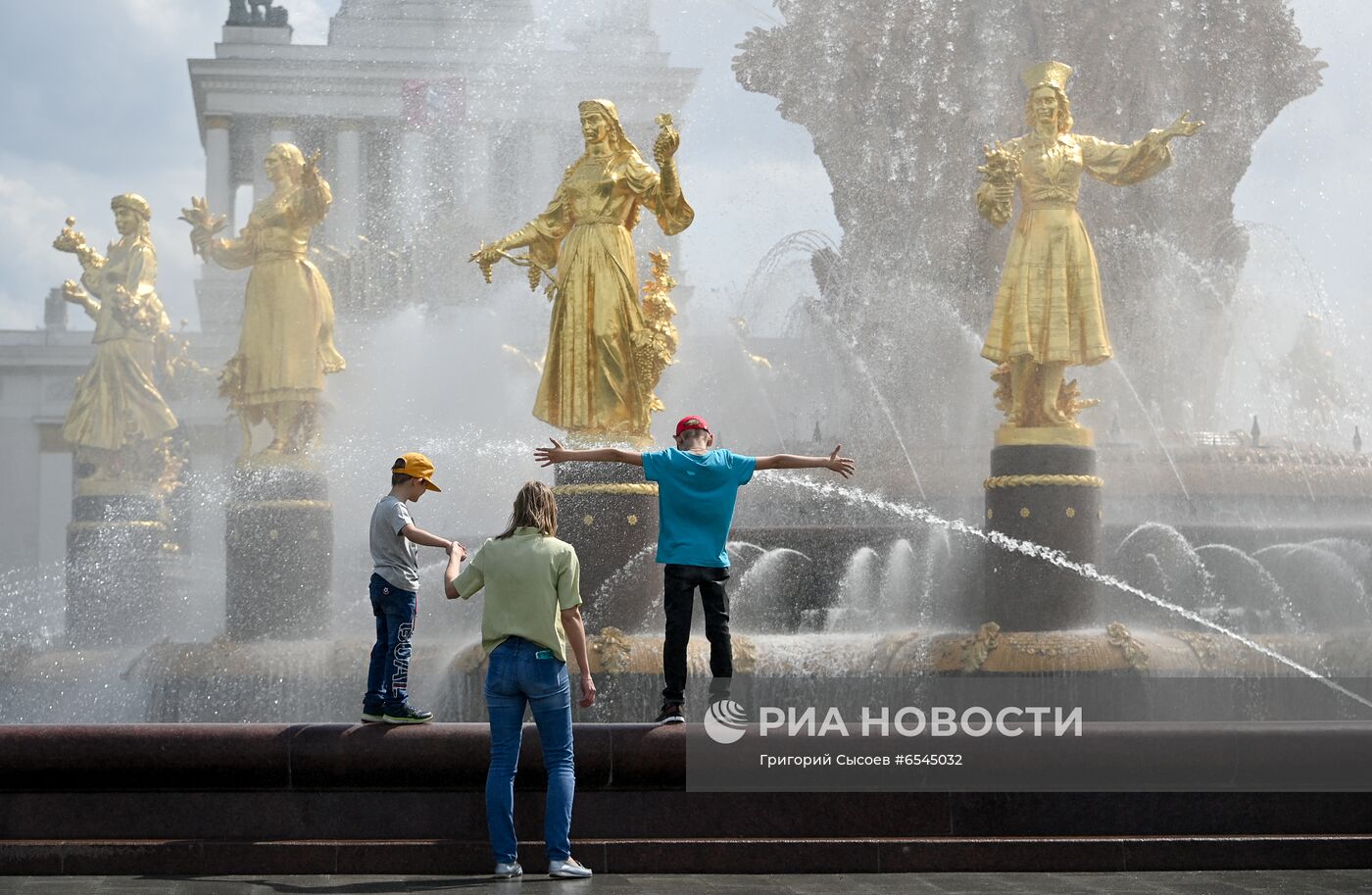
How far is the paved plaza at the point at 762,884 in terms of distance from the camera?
705 cm

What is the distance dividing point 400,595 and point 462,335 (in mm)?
20255

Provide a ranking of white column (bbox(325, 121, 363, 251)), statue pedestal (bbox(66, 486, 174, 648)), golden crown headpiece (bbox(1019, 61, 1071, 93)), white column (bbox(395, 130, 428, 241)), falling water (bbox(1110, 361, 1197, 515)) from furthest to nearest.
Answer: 1. white column (bbox(325, 121, 363, 251))
2. white column (bbox(395, 130, 428, 241))
3. statue pedestal (bbox(66, 486, 174, 648))
4. falling water (bbox(1110, 361, 1197, 515))
5. golden crown headpiece (bbox(1019, 61, 1071, 93))

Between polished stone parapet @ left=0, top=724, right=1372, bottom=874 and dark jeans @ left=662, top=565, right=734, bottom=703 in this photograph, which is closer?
polished stone parapet @ left=0, top=724, right=1372, bottom=874

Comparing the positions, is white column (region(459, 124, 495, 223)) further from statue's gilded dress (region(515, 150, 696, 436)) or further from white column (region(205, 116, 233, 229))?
statue's gilded dress (region(515, 150, 696, 436))

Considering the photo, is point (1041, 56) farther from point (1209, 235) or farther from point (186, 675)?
point (186, 675)

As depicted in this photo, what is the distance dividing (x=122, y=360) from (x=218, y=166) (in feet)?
131

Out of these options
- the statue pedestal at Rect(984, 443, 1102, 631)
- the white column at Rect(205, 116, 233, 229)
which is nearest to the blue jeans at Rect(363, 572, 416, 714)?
the statue pedestal at Rect(984, 443, 1102, 631)

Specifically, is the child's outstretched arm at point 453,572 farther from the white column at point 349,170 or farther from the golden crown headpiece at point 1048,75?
the white column at point 349,170

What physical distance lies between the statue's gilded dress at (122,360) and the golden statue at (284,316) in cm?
503

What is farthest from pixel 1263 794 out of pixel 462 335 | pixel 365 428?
pixel 462 335

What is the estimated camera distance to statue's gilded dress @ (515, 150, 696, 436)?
12086mm

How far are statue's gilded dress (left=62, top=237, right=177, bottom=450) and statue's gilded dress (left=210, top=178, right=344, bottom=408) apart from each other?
16.6 feet

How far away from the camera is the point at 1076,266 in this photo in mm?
12516

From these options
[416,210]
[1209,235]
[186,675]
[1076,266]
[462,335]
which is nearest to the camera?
[1076,266]
